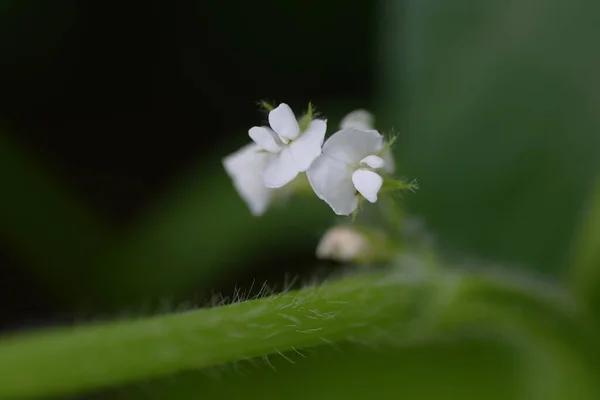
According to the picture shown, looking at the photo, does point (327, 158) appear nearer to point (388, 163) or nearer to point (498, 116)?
point (388, 163)

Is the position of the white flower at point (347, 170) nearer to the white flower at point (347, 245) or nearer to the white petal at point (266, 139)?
the white petal at point (266, 139)

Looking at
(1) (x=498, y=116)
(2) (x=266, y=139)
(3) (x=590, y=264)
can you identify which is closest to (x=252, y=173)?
(2) (x=266, y=139)

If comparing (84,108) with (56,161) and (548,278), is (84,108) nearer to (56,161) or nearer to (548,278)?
(56,161)

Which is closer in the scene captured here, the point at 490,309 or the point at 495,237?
the point at 490,309

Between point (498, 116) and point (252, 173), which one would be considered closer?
point (252, 173)

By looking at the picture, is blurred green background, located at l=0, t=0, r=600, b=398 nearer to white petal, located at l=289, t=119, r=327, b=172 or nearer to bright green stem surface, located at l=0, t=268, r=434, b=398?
bright green stem surface, located at l=0, t=268, r=434, b=398

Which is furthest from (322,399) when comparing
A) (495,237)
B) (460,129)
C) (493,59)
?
(493,59)
